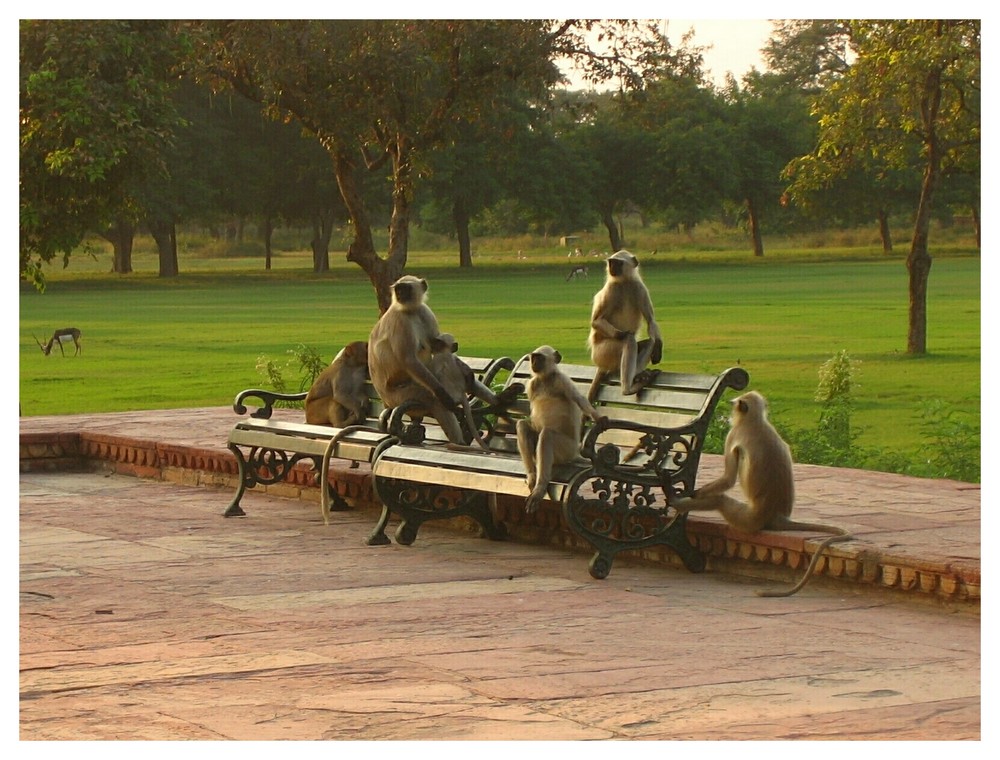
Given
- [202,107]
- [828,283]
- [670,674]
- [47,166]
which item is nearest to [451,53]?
[47,166]

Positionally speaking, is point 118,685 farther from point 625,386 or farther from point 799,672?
point 625,386

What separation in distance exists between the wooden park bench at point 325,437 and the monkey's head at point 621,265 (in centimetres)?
72

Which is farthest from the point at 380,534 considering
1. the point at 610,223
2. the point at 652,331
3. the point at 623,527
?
the point at 610,223

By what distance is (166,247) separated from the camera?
52500 mm

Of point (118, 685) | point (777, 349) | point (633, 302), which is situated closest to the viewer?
point (118, 685)

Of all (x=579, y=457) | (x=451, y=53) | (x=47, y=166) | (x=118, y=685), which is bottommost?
(x=118, y=685)

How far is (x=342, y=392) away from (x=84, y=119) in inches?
191

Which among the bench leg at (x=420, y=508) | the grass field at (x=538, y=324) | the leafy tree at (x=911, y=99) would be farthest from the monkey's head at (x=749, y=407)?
the leafy tree at (x=911, y=99)

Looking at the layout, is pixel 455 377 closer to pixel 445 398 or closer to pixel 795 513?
pixel 445 398

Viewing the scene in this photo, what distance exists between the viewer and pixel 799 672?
17.4 ft

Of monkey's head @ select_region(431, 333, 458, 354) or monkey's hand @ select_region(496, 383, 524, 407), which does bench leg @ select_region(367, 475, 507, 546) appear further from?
monkey's head @ select_region(431, 333, 458, 354)

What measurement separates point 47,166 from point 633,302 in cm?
637

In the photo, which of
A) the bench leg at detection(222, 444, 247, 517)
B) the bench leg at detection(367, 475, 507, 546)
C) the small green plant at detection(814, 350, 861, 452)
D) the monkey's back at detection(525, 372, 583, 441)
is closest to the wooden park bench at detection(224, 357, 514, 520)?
the bench leg at detection(222, 444, 247, 517)

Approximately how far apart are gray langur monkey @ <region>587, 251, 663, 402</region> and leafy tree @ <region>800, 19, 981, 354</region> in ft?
30.1
